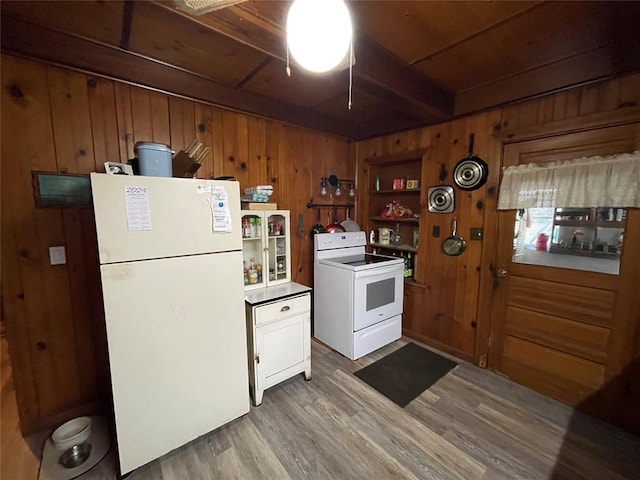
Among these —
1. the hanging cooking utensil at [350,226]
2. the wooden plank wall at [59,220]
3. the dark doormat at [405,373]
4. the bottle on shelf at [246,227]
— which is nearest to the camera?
the wooden plank wall at [59,220]

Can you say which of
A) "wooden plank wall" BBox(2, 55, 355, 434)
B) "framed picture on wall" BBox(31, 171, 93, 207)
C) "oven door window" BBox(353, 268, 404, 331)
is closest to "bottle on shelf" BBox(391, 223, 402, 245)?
"oven door window" BBox(353, 268, 404, 331)

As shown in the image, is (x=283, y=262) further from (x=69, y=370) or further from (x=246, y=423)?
(x=69, y=370)

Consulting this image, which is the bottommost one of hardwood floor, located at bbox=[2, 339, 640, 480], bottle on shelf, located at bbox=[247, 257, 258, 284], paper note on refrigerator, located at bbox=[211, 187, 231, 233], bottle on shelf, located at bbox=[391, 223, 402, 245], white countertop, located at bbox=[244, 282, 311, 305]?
hardwood floor, located at bbox=[2, 339, 640, 480]

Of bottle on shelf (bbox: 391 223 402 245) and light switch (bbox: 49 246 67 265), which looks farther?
bottle on shelf (bbox: 391 223 402 245)

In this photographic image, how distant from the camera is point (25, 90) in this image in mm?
1541

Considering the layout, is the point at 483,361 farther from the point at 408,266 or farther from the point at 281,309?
the point at 281,309

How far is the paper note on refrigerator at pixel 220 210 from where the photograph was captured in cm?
158

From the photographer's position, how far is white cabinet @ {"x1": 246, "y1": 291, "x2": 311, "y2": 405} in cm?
191

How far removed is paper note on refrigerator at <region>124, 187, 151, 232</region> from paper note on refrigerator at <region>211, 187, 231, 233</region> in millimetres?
337

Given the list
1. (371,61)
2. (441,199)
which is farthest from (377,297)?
(371,61)

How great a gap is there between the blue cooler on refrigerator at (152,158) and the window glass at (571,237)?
104 inches

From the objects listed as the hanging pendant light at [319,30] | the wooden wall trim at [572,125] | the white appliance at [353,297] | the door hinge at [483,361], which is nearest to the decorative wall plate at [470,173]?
the wooden wall trim at [572,125]

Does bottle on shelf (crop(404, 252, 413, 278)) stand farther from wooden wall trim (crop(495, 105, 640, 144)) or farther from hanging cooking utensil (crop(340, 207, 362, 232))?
wooden wall trim (crop(495, 105, 640, 144))

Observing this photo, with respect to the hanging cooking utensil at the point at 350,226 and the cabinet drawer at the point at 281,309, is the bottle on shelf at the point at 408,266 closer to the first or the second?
the hanging cooking utensil at the point at 350,226
